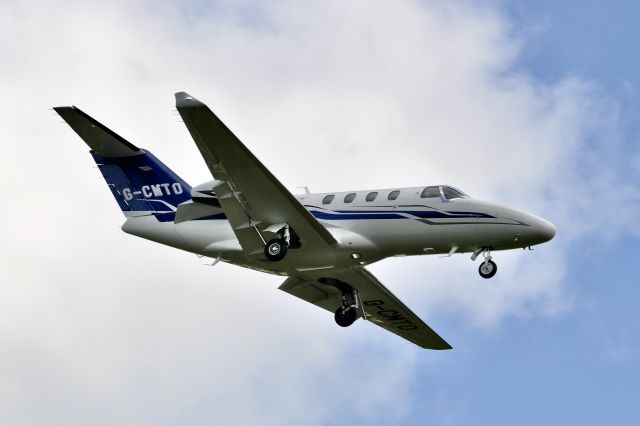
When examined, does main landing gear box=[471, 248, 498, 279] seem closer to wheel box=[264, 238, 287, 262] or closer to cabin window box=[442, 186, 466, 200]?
cabin window box=[442, 186, 466, 200]

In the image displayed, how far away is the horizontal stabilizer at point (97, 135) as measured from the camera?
33.5 metres

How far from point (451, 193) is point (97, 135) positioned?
10630mm

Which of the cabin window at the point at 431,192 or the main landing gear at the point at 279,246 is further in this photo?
the cabin window at the point at 431,192

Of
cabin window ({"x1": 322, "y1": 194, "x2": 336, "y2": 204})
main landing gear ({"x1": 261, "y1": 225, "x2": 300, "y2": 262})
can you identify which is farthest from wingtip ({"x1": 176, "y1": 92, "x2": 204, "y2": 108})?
cabin window ({"x1": 322, "y1": 194, "x2": 336, "y2": 204})

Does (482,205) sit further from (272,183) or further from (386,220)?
(272,183)

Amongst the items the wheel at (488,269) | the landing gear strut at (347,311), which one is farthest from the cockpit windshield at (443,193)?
the landing gear strut at (347,311)

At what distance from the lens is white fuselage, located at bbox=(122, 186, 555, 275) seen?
31.8m

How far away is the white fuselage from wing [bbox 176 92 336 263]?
703mm

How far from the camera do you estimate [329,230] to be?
32.7 meters

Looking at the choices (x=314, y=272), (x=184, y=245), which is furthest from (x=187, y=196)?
(x=314, y=272)

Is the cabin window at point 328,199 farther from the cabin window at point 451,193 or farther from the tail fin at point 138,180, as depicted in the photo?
the tail fin at point 138,180

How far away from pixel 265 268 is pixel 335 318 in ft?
12.6

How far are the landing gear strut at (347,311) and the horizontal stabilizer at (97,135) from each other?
777cm

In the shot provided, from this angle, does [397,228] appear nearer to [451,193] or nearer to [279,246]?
[451,193]
